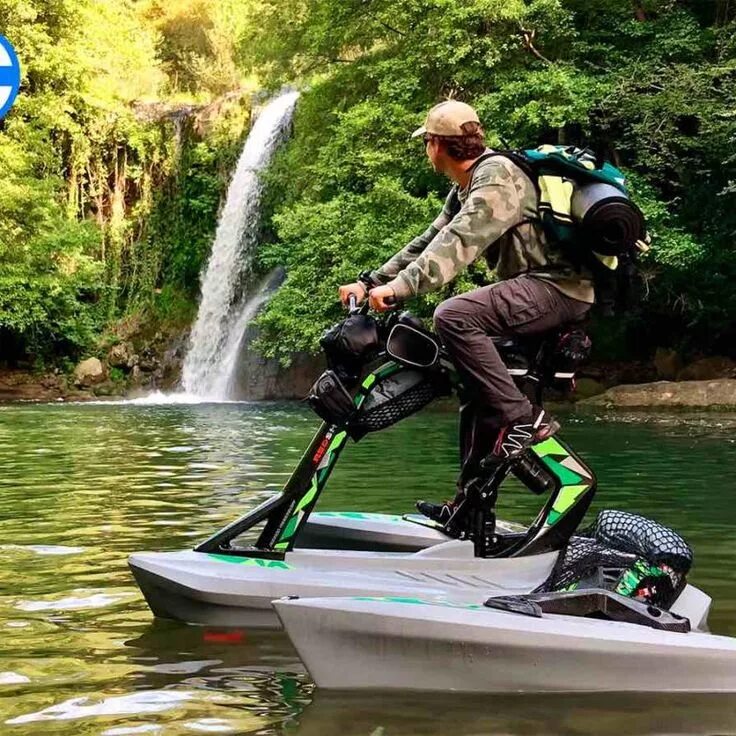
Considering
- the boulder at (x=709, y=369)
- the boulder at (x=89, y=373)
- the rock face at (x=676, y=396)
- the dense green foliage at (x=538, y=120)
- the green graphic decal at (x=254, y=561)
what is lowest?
the boulder at (x=89, y=373)

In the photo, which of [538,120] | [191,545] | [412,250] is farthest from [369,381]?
[538,120]

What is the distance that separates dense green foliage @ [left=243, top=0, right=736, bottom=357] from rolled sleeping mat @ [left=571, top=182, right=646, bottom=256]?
1585 cm

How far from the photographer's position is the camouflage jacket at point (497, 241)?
4.29 metres

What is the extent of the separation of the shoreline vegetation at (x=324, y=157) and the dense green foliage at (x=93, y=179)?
0.21 ft

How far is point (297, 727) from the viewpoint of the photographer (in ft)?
9.95

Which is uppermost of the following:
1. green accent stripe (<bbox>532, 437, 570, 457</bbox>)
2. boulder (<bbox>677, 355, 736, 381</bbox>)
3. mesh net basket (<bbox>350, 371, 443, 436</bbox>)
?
mesh net basket (<bbox>350, 371, 443, 436</bbox>)

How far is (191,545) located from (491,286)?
93.9 inches

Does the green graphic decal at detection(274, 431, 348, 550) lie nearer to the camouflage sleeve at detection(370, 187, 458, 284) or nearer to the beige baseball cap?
the camouflage sleeve at detection(370, 187, 458, 284)

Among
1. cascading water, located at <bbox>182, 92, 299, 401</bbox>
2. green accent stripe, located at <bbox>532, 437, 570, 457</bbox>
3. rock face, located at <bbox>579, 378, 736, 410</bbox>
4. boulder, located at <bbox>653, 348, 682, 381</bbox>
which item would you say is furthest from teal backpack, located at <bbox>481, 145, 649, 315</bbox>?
cascading water, located at <bbox>182, 92, 299, 401</bbox>

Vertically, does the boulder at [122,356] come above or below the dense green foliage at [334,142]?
below

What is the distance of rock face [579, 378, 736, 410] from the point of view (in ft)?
60.7

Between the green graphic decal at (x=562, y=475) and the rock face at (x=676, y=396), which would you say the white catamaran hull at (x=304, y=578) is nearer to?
the green graphic decal at (x=562, y=475)

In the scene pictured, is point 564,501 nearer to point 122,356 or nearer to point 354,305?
point 354,305

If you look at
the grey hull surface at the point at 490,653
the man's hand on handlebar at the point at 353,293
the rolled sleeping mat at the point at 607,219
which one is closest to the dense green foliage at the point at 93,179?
the man's hand on handlebar at the point at 353,293
